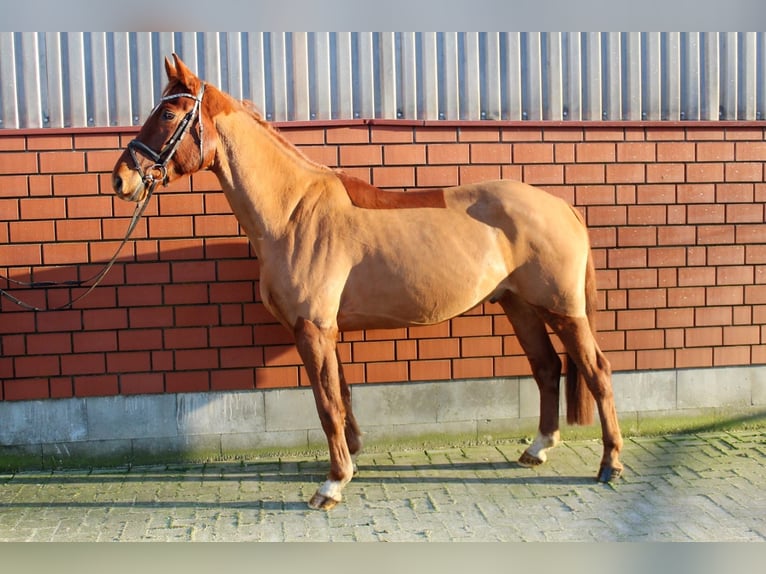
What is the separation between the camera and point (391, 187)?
5.59 m

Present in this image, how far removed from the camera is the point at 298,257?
15.1 feet

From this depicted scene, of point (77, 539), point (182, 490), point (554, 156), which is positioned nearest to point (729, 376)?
point (554, 156)

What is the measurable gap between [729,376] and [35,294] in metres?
5.11

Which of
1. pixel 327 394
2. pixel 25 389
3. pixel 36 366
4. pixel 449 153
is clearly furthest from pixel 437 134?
pixel 25 389

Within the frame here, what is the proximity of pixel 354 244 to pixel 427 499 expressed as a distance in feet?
5.17

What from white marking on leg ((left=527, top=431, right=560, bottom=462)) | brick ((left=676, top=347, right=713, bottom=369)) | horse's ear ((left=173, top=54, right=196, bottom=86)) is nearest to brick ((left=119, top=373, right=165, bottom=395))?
horse's ear ((left=173, top=54, right=196, bottom=86))

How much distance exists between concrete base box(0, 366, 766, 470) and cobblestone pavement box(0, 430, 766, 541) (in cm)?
14

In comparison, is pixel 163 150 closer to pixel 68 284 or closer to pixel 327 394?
pixel 68 284

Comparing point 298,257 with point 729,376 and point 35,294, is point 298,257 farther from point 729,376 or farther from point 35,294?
point 729,376

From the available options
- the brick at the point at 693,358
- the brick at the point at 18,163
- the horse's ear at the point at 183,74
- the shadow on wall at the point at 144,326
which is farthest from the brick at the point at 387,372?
the brick at the point at 18,163

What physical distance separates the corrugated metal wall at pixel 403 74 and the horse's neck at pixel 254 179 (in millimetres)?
902

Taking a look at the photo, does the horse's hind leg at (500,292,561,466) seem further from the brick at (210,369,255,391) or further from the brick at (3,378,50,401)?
the brick at (3,378,50,401)

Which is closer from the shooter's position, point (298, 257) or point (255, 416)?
point (298, 257)

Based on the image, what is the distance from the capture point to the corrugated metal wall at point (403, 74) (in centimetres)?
539
